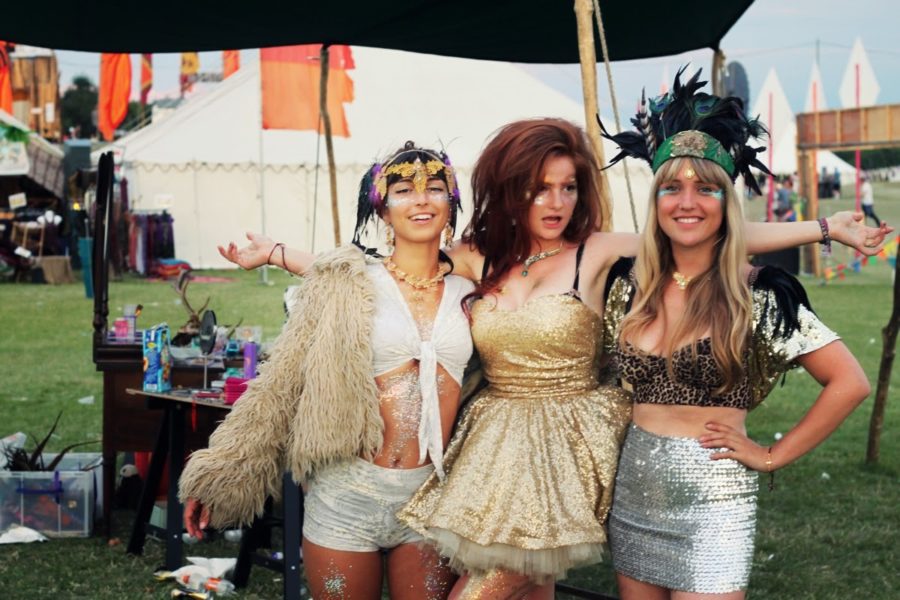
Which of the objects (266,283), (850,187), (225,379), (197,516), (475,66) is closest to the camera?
(197,516)

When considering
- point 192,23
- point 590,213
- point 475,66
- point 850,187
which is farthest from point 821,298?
point 850,187

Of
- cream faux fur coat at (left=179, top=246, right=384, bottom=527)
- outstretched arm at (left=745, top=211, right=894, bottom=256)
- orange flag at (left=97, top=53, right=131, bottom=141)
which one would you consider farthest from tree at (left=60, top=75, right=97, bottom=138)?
outstretched arm at (left=745, top=211, right=894, bottom=256)

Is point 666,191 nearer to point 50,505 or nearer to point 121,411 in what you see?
point 121,411

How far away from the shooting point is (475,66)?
19.5m

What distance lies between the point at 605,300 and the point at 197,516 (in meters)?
1.29

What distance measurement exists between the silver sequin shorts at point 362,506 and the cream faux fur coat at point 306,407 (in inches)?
2.1

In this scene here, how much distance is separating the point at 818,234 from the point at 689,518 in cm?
83

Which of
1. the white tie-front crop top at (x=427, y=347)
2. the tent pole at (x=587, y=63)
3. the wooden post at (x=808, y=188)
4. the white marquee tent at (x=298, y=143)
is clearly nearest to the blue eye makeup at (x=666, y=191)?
the white tie-front crop top at (x=427, y=347)

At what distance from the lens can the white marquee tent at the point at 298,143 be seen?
19.5m

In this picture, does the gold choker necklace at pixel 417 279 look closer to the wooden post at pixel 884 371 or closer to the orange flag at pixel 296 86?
the wooden post at pixel 884 371

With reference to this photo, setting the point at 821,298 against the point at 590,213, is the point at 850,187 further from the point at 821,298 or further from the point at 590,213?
the point at 590,213

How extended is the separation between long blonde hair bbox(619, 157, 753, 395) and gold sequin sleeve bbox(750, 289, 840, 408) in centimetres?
4

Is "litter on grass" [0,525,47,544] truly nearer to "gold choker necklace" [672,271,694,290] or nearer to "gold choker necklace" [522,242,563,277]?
"gold choker necklace" [522,242,563,277]

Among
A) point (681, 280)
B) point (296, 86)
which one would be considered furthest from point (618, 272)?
point (296, 86)
